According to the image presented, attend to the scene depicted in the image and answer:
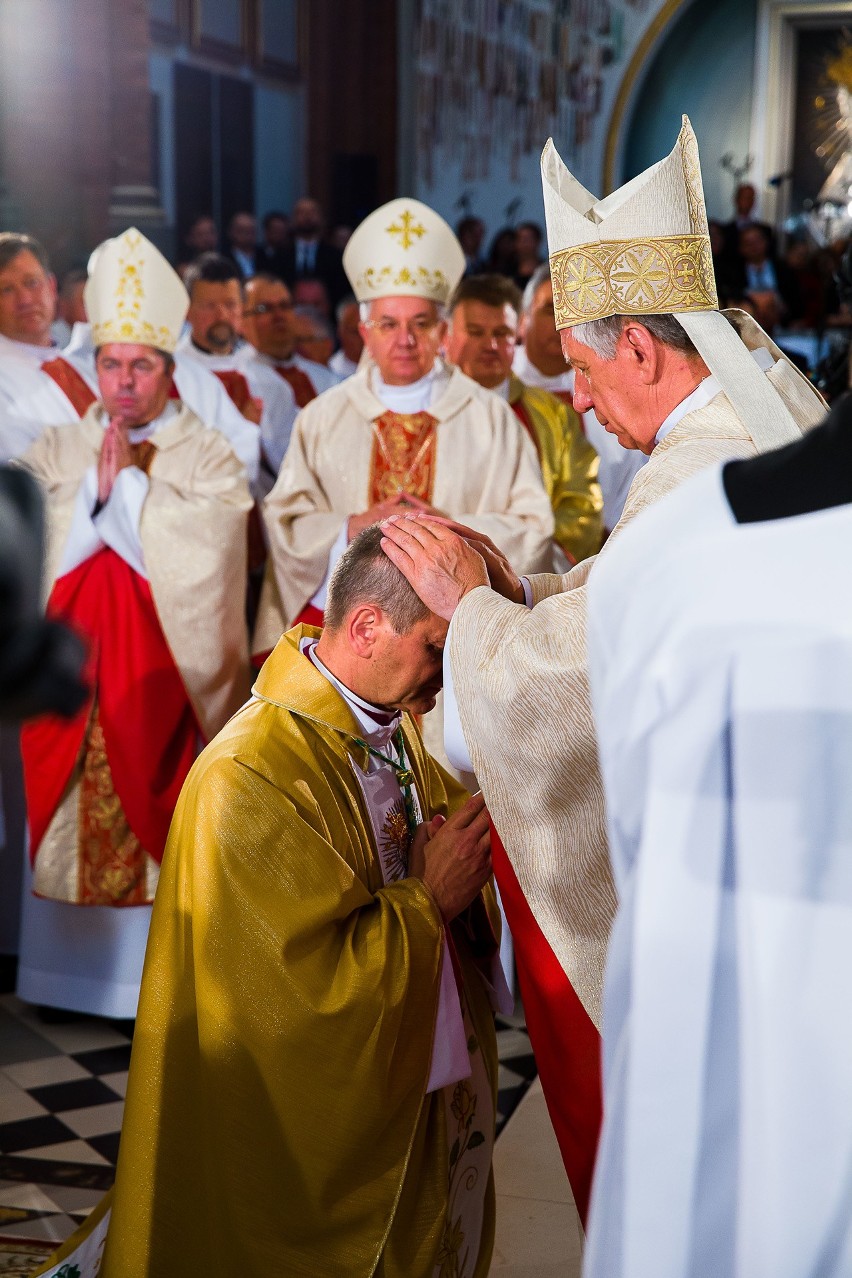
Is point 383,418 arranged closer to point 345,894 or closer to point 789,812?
point 345,894

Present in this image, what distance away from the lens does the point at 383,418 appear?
4965 mm

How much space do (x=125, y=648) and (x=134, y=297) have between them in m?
1.10

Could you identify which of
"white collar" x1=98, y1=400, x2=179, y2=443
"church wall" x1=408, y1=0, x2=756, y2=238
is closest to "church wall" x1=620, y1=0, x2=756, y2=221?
"church wall" x1=408, y1=0, x2=756, y2=238

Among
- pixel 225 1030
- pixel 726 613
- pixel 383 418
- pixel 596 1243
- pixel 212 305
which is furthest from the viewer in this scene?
pixel 212 305

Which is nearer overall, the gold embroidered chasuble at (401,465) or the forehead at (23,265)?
the gold embroidered chasuble at (401,465)

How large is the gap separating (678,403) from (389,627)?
58 cm

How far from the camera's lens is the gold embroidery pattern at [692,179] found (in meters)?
2.50

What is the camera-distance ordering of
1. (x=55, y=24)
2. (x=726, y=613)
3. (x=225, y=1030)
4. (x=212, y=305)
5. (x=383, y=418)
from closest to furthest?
(x=726, y=613)
(x=225, y=1030)
(x=383, y=418)
(x=212, y=305)
(x=55, y=24)

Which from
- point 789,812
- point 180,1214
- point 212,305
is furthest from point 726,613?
point 212,305

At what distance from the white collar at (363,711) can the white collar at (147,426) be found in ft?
7.07

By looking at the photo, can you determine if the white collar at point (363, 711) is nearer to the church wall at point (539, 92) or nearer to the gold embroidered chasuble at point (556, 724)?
the gold embroidered chasuble at point (556, 724)

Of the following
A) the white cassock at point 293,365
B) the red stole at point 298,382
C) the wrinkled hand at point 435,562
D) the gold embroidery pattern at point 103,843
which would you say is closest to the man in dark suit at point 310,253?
the white cassock at point 293,365

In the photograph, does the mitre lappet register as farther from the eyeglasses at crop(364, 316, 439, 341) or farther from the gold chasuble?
the eyeglasses at crop(364, 316, 439, 341)

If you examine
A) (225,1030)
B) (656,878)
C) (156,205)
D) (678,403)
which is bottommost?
(225,1030)
